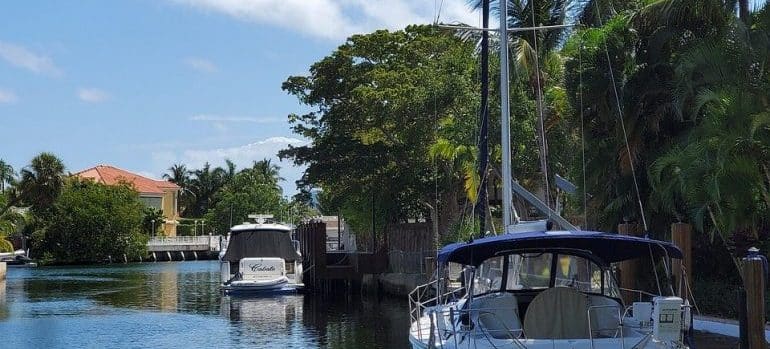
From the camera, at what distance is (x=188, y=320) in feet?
116

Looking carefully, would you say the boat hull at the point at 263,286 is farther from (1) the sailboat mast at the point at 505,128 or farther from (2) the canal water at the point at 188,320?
(1) the sailboat mast at the point at 505,128

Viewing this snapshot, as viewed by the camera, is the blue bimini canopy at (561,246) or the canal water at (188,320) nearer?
the blue bimini canopy at (561,246)

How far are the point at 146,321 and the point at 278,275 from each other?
8.49 metres

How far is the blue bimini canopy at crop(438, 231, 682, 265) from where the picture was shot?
13.5 m

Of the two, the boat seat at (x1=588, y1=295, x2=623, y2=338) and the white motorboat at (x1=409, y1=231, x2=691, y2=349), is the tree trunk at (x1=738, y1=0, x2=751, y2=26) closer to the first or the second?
the white motorboat at (x1=409, y1=231, x2=691, y2=349)

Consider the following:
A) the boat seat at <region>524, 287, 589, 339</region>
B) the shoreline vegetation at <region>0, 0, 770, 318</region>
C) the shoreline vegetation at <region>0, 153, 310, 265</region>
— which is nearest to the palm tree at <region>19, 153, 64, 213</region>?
the shoreline vegetation at <region>0, 153, 310, 265</region>

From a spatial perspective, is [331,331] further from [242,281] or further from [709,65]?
[709,65]

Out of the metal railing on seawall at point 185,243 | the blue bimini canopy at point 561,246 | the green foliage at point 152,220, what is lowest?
the blue bimini canopy at point 561,246

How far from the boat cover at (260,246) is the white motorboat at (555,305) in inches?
1167

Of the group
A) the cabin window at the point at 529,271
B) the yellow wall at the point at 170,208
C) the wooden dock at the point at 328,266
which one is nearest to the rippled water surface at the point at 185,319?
the wooden dock at the point at 328,266

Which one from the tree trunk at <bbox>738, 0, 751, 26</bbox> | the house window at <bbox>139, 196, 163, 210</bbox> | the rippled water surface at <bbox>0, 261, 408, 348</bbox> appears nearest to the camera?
the tree trunk at <bbox>738, 0, 751, 26</bbox>

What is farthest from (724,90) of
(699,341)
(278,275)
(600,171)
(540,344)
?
(278,275)

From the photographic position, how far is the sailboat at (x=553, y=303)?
1270 cm

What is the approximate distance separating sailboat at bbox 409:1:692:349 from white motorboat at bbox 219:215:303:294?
88.9 ft
